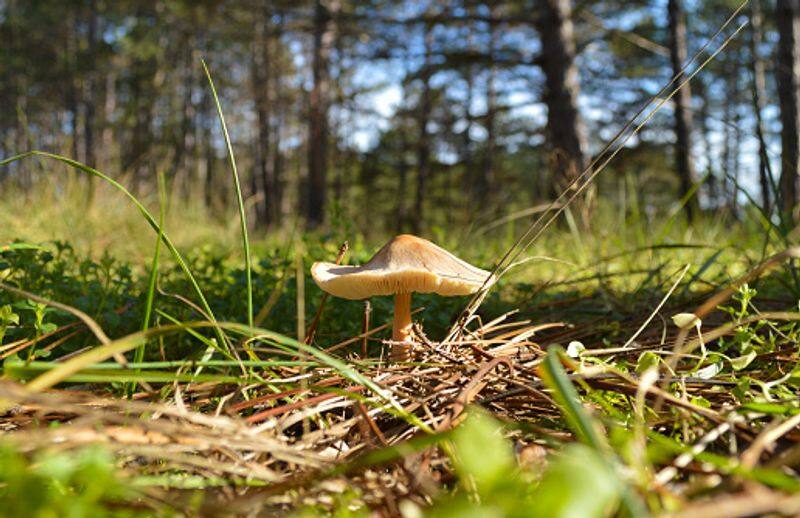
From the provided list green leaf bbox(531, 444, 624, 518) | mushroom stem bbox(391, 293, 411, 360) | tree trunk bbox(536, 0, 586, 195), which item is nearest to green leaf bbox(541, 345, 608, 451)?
green leaf bbox(531, 444, 624, 518)

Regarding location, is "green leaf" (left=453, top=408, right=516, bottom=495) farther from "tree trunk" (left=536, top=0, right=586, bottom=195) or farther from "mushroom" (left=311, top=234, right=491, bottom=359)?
"tree trunk" (left=536, top=0, right=586, bottom=195)

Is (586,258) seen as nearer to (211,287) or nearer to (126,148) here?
(211,287)

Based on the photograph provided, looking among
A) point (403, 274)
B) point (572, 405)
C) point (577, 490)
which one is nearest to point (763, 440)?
point (572, 405)

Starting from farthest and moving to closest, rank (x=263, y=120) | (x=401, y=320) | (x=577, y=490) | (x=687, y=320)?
(x=263, y=120) < (x=401, y=320) < (x=687, y=320) < (x=577, y=490)

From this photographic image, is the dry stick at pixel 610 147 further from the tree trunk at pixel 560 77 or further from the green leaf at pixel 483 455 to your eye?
the tree trunk at pixel 560 77

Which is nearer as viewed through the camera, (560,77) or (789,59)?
(789,59)

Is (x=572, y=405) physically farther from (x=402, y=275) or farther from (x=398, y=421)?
(x=402, y=275)

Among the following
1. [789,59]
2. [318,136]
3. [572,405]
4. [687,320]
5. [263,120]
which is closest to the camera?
[572,405]

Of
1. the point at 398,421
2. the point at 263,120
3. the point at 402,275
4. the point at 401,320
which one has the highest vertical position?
the point at 263,120
